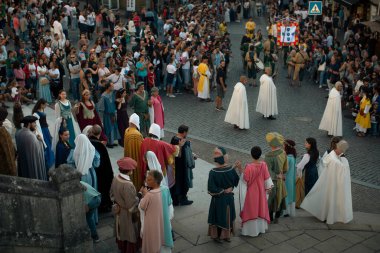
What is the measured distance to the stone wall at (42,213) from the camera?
282 inches

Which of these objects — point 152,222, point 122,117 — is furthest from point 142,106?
point 152,222

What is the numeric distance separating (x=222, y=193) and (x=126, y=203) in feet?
5.46

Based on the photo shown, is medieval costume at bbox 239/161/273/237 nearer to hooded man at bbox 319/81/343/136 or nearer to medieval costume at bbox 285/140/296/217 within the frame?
medieval costume at bbox 285/140/296/217

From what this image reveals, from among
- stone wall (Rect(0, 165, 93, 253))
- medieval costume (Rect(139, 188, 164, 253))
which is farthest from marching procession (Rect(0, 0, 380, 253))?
stone wall (Rect(0, 165, 93, 253))

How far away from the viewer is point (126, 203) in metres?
7.79

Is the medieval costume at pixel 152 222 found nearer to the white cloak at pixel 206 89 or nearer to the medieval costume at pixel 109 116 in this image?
the medieval costume at pixel 109 116

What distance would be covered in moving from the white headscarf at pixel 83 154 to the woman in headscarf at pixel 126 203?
3.58 ft

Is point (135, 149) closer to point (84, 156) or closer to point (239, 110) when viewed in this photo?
point (84, 156)

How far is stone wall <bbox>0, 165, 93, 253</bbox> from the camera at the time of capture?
282 inches

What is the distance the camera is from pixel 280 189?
9.52m

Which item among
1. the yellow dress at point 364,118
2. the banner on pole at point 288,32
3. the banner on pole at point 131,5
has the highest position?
the banner on pole at point 131,5

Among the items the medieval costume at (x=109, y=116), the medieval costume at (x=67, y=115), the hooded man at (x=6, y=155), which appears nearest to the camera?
the hooded man at (x=6, y=155)

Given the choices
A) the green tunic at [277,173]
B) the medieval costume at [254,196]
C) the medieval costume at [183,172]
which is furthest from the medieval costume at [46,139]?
the green tunic at [277,173]

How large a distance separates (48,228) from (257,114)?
37.3 ft
